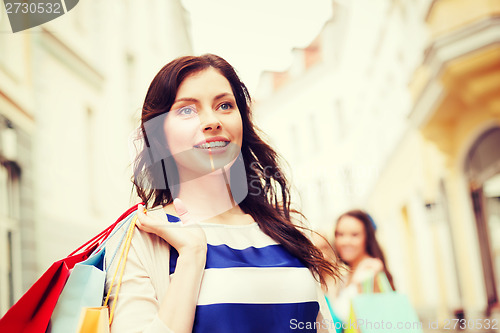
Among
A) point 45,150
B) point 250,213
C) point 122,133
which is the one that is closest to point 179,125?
Answer: point 250,213

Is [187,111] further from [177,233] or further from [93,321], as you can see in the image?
[93,321]

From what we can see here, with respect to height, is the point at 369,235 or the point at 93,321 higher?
the point at 369,235

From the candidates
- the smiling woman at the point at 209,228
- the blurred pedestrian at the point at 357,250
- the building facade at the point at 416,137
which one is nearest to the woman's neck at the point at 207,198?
the smiling woman at the point at 209,228

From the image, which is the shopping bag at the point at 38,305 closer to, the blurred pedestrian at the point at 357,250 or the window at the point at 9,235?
the blurred pedestrian at the point at 357,250

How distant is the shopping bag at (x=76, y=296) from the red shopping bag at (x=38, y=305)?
0.06 feet

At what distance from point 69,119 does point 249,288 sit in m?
5.23

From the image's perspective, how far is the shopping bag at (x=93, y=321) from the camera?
3.83 ft

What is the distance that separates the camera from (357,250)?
3615mm

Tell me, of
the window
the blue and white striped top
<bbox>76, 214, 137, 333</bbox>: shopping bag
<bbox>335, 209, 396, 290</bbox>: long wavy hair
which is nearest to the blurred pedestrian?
<bbox>335, 209, 396, 290</bbox>: long wavy hair

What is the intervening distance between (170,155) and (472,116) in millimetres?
8020

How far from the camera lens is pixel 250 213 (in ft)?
5.61

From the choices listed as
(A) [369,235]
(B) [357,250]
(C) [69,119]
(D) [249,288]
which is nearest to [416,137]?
(C) [69,119]

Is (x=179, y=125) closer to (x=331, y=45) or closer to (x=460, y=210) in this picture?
(x=460, y=210)

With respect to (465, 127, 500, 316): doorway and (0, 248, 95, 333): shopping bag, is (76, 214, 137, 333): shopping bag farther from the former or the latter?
(465, 127, 500, 316): doorway
